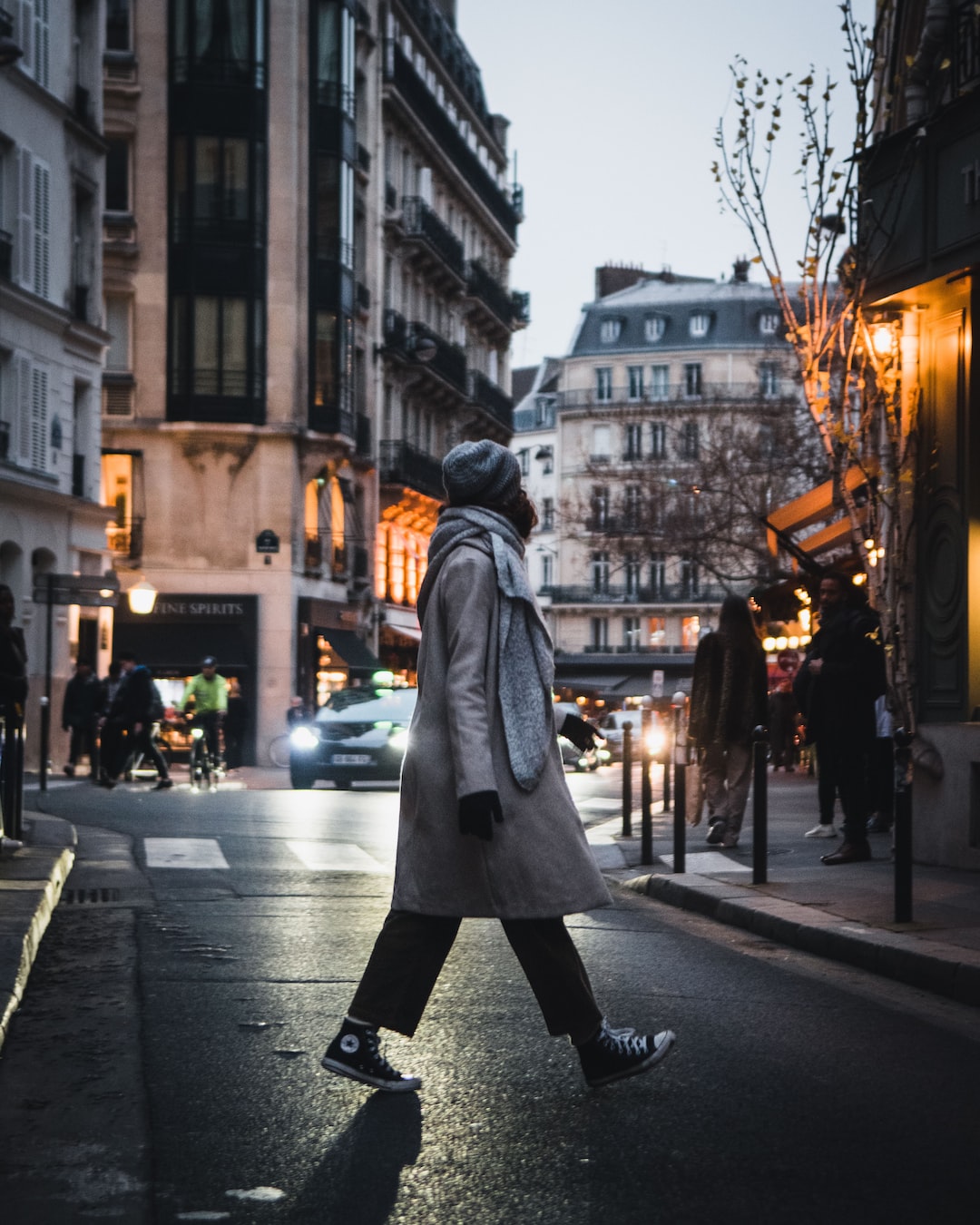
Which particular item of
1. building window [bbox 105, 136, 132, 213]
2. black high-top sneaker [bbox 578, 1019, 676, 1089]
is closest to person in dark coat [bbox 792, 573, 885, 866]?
black high-top sneaker [bbox 578, 1019, 676, 1089]

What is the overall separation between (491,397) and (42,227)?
3502cm

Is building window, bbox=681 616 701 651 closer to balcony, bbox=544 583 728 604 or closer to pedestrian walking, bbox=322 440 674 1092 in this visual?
balcony, bbox=544 583 728 604

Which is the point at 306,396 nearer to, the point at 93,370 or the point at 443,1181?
the point at 93,370

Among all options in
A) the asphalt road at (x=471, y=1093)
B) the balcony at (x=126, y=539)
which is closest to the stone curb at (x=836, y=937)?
the asphalt road at (x=471, y=1093)

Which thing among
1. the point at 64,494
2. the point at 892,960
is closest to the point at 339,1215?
the point at 892,960

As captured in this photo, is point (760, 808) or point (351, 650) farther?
point (351, 650)

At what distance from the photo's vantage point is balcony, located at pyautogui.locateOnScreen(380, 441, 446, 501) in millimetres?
52094

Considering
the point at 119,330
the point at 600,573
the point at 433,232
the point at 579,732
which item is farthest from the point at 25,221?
the point at 600,573

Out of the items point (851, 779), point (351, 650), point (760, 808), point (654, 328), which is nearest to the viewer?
point (760, 808)

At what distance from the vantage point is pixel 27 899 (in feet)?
30.9

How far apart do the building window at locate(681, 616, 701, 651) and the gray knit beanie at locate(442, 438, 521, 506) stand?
259 ft

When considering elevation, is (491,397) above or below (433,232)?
below

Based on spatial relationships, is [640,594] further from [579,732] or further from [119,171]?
[579,732]

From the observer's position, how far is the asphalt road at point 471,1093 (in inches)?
180
